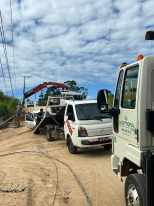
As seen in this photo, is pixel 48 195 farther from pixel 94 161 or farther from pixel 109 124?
pixel 109 124

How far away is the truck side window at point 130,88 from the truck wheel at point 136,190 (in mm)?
1077

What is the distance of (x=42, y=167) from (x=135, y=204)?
409 cm

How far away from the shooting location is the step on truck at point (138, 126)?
2.88 meters

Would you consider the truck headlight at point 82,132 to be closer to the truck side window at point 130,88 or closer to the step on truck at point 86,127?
the step on truck at point 86,127

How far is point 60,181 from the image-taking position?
547cm

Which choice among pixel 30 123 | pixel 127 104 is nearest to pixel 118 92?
pixel 127 104

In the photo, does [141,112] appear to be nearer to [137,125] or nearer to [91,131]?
[137,125]

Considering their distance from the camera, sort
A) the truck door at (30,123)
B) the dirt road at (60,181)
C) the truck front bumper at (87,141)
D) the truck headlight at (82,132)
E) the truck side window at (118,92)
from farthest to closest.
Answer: the truck door at (30,123) → the truck headlight at (82,132) → the truck front bumper at (87,141) → the dirt road at (60,181) → the truck side window at (118,92)

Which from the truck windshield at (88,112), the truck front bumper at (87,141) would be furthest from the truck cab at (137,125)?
the truck windshield at (88,112)

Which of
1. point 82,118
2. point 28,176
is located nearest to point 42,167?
point 28,176

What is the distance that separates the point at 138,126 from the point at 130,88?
728 millimetres

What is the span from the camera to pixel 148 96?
3.05m

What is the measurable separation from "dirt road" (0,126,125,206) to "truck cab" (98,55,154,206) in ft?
3.94

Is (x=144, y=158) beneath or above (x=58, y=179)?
above
